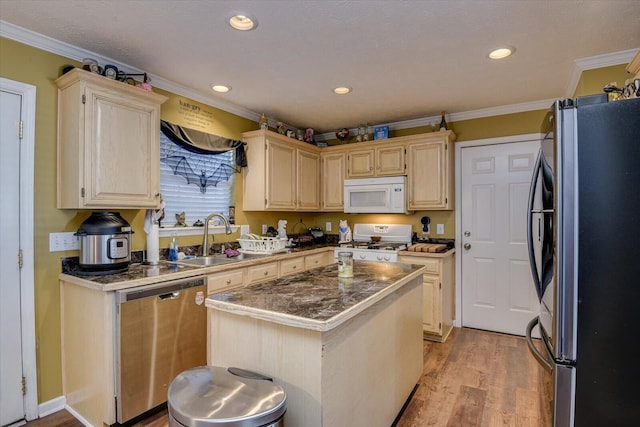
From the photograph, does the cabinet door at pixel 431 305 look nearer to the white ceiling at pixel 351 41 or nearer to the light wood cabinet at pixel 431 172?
the light wood cabinet at pixel 431 172

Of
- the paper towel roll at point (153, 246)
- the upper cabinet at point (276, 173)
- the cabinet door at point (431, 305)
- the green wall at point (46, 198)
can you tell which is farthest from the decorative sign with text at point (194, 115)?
the cabinet door at point (431, 305)

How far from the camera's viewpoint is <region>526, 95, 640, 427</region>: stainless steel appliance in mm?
1203

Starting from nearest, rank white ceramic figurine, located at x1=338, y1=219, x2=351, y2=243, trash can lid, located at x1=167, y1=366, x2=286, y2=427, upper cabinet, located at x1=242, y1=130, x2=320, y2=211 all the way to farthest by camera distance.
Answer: trash can lid, located at x1=167, y1=366, x2=286, y2=427 < upper cabinet, located at x1=242, y1=130, x2=320, y2=211 < white ceramic figurine, located at x1=338, y1=219, x2=351, y2=243

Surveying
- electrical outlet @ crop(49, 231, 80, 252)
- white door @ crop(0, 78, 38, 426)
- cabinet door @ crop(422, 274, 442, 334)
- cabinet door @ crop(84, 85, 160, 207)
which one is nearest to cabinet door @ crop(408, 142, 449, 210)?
cabinet door @ crop(422, 274, 442, 334)

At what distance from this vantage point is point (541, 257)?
5.06 feet

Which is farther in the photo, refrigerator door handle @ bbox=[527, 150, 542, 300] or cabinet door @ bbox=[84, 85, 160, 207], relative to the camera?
cabinet door @ bbox=[84, 85, 160, 207]

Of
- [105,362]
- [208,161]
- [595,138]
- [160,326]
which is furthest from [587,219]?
[208,161]

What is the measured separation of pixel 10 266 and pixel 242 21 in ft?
6.77

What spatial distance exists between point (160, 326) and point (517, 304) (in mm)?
3475

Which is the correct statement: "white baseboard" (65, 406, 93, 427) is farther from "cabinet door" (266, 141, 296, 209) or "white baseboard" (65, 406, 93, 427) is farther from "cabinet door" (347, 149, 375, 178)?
"cabinet door" (347, 149, 375, 178)

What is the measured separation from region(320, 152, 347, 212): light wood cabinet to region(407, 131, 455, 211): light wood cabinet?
0.89m

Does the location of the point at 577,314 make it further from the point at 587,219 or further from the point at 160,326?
the point at 160,326

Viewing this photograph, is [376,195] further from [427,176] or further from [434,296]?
[434,296]

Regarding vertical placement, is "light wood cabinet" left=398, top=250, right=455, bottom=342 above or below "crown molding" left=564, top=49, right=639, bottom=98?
below
